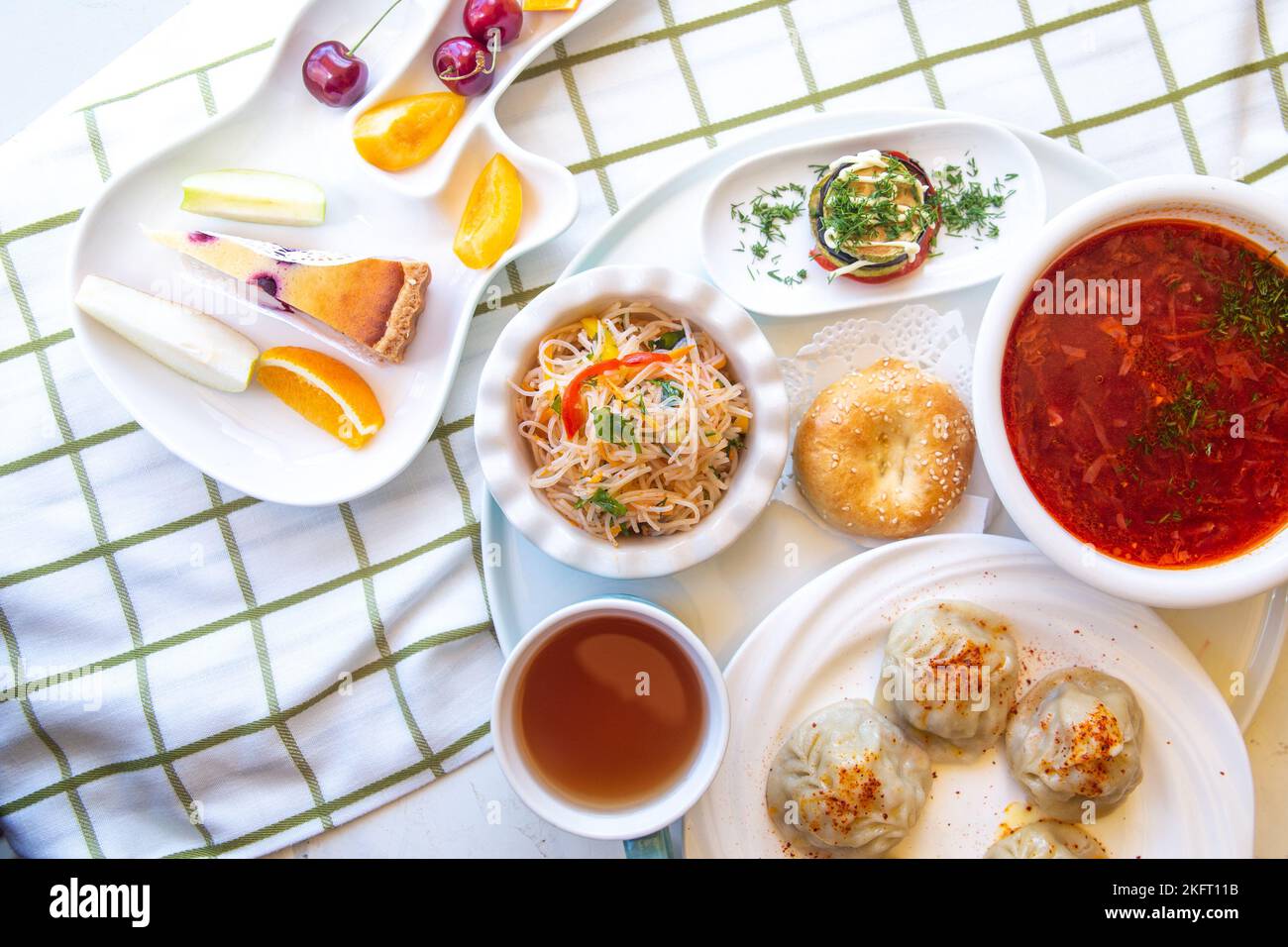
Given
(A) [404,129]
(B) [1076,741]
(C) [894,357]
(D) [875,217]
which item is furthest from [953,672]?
(A) [404,129]

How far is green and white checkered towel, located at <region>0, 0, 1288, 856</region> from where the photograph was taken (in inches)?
96.0

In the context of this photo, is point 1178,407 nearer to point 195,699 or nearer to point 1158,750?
point 1158,750

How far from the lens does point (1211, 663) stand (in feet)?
7.50

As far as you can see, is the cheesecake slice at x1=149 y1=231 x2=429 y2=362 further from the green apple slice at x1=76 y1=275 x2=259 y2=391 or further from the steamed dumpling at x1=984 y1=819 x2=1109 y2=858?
the steamed dumpling at x1=984 y1=819 x2=1109 y2=858

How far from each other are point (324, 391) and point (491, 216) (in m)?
0.61

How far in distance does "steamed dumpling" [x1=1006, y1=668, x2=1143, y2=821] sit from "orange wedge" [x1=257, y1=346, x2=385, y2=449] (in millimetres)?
1734

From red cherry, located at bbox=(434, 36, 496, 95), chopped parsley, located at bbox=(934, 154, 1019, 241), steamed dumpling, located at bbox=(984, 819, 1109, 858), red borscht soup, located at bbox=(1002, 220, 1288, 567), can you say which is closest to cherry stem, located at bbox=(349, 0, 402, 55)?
red cherry, located at bbox=(434, 36, 496, 95)

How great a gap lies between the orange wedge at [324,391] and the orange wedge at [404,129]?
1.70 feet

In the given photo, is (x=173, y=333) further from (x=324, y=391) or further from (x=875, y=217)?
(x=875, y=217)

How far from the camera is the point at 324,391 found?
93.9 inches

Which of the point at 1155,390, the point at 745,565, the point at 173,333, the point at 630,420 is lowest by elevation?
the point at 745,565

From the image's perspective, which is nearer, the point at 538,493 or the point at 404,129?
the point at 538,493

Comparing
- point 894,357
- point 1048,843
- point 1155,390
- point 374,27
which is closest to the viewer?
point 1155,390
